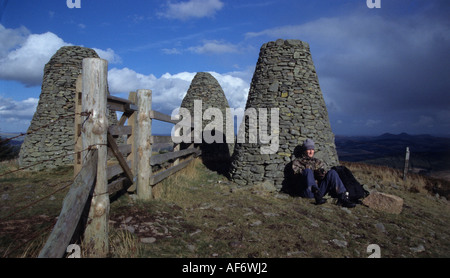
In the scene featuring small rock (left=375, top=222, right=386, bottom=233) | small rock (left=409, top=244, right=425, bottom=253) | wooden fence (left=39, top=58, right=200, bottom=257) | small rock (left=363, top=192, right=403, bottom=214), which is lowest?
small rock (left=409, top=244, right=425, bottom=253)

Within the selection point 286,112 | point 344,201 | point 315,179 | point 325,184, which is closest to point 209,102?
point 286,112

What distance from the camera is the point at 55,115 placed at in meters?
11.1

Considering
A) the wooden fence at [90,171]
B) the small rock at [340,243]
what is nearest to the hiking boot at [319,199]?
the small rock at [340,243]

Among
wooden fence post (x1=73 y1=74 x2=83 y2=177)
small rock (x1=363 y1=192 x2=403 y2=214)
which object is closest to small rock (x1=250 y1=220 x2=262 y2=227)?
wooden fence post (x1=73 y1=74 x2=83 y2=177)

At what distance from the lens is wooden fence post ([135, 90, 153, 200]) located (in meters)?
5.56

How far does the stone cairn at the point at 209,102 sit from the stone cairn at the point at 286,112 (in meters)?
4.34

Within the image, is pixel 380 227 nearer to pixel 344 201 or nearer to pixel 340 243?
pixel 344 201

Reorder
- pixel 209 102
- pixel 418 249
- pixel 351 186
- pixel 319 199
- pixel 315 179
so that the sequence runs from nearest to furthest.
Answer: pixel 418 249, pixel 319 199, pixel 351 186, pixel 315 179, pixel 209 102

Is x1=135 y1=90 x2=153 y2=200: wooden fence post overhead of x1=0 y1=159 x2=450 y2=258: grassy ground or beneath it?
overhead

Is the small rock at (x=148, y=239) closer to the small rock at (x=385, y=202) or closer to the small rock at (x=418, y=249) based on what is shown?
the small rock at (x=418, y=249)

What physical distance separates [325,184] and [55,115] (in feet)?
37.0

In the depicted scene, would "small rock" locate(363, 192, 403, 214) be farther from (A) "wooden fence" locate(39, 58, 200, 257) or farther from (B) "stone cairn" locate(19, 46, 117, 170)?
(B) "stone cairn" locate(19, 46, 117, 170)

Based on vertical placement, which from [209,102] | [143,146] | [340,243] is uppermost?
[209,102]

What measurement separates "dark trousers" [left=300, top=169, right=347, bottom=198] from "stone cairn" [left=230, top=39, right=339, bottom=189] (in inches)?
36.4
